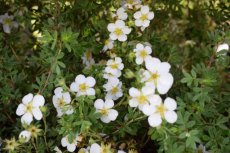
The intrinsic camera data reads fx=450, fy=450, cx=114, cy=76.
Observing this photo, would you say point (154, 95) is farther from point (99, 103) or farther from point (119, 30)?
point (119, 30)

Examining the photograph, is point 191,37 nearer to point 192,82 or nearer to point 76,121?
point 192,82

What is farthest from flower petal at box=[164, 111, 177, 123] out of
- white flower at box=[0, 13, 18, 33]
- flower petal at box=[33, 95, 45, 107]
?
white flower at box=[0, 13, 18, 33]

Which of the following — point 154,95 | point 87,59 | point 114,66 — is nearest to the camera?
point 154,95

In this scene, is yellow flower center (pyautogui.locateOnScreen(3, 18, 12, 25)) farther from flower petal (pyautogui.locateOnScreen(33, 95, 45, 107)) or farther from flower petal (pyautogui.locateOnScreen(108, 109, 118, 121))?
flower petal (pyautogui.locateOnScreen(108, 109, 118, 121))

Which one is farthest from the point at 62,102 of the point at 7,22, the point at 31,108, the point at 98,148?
the point at 7,22

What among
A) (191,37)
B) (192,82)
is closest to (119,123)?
(192,82)

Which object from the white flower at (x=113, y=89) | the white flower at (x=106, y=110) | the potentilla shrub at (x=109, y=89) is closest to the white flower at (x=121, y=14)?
the potentilla shrub at (x=109, y=89)

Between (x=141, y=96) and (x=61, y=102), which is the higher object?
(x=141, y=96)

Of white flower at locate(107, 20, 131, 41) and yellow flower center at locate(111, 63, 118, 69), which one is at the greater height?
white flower at locate(107, 20, 131, 41)
